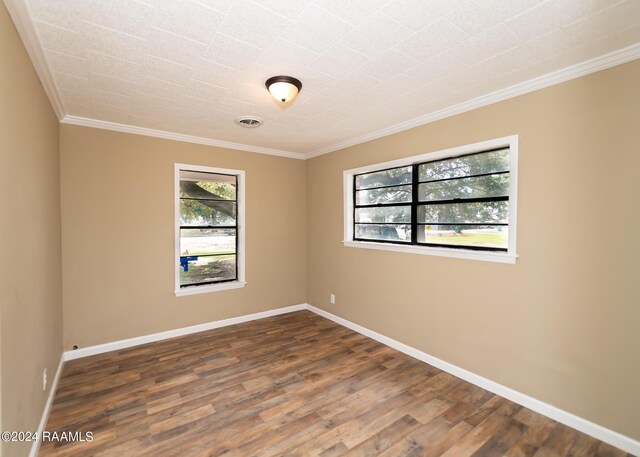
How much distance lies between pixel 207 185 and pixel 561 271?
408 centimetres

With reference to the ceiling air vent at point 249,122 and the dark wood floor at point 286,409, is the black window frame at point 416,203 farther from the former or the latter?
the ceiling air vent at point 249,122

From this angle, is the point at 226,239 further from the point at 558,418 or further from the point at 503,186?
the point at 558,418

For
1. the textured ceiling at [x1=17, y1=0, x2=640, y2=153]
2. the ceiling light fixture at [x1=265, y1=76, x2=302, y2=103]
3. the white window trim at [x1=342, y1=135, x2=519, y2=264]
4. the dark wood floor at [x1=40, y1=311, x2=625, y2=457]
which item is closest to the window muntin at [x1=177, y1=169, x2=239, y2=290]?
the dark wood floor at [x1=40, y1=311, x2=625, y2=457]

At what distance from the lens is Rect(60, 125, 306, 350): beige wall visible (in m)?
3.26

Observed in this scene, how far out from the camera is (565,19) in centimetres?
167

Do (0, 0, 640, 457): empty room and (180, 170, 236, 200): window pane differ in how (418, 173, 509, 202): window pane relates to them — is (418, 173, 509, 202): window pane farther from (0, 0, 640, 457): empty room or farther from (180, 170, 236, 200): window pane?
(180, 170, 236, 200): window pane

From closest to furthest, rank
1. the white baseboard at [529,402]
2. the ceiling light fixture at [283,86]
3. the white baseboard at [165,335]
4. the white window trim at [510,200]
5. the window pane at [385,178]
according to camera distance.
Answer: the white baseboard at [529,402] < the ceiling light fixture at [283,86] < the white window trim at [510,200] < the white baseboard at [165,335] < the window pane at [385,178]

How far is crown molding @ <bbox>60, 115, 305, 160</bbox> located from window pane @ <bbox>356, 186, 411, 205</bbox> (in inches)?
55.5

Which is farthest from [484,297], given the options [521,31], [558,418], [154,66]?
[154,66]

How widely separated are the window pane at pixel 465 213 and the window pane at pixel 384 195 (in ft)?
0.90

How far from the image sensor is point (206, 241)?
4.24m

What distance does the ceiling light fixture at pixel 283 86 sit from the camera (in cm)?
230

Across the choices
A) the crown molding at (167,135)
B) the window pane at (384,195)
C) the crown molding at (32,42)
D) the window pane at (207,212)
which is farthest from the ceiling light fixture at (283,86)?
the window pane at (207,212)

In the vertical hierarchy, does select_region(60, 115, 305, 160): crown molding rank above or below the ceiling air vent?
below
